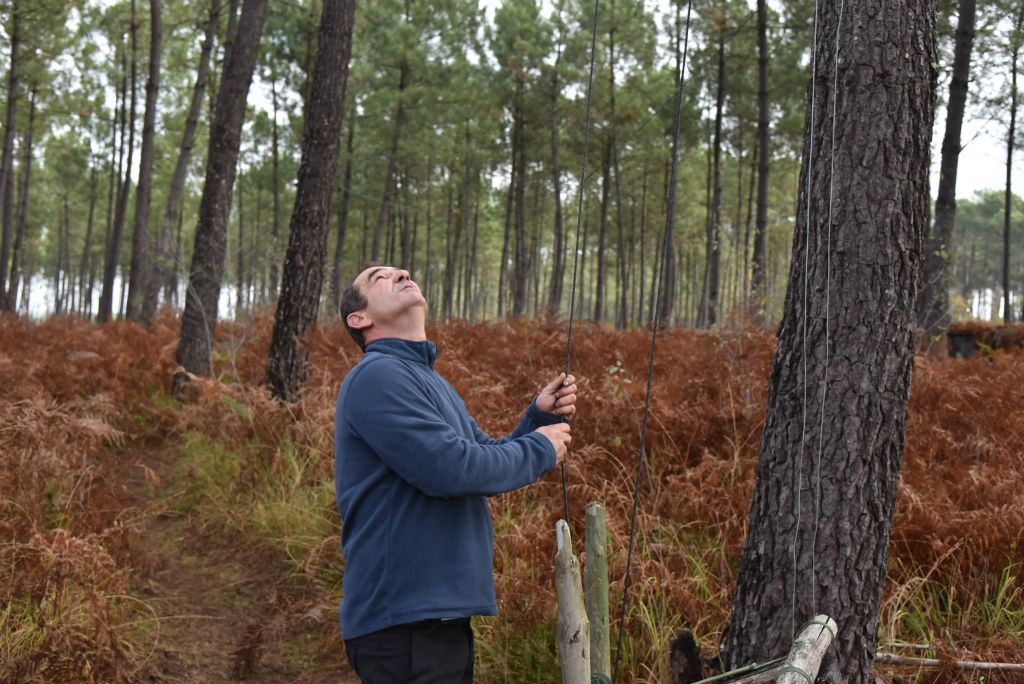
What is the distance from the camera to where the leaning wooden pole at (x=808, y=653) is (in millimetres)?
2025

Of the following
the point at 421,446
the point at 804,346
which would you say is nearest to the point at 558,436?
the point at 421,446

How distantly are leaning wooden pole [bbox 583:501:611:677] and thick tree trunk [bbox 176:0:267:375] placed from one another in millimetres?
8052

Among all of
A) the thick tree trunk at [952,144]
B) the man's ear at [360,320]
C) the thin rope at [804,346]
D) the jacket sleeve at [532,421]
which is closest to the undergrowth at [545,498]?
the thin rope at [804,346]

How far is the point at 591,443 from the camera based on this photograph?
5.46m

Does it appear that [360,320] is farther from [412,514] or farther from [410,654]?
[410,654]

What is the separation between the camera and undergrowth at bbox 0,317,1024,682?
3533 millimetres

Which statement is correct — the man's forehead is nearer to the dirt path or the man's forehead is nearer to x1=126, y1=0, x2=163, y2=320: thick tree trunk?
the dirt path

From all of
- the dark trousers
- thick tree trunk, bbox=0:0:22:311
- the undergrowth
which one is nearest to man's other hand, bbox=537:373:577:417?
the dark trousers

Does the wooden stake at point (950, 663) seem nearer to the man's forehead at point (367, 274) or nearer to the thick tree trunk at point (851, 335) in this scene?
the thick tree trunk at point (851, 335)

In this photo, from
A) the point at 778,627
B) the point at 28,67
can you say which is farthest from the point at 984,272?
the point at 778,627

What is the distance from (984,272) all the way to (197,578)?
7944 cm

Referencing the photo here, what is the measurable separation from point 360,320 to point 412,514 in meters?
0.60

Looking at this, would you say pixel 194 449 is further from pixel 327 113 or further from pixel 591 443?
pixel 591 443

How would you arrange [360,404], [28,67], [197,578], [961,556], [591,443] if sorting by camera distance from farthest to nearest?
[28,67]
[591,443]
[197,578]
[961,556]
[360,404]
